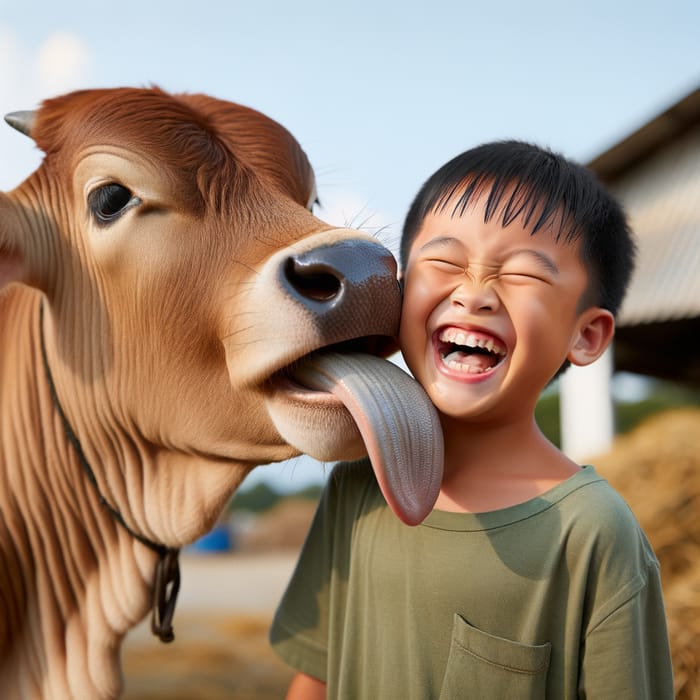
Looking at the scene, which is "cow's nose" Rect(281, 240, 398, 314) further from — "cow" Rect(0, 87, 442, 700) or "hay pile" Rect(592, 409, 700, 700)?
"hay pile" Rect(592, 409, 700, 700)

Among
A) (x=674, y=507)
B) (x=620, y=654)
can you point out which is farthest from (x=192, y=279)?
(x=674, y=507)

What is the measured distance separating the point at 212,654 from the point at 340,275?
4.13 metres

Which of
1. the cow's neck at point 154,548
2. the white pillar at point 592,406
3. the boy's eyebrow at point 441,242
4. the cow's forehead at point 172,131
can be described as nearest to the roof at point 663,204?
the white pillar at point 592,406

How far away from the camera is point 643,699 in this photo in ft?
4.18

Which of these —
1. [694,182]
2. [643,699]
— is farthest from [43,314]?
[694,182]

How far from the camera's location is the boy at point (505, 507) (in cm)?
129

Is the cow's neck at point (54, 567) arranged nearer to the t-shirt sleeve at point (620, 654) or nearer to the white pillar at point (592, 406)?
the t-shirt sleeve at point (620, 654)

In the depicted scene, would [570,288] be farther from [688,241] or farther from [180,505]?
[688,241]

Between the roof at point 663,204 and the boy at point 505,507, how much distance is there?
19.1 feet

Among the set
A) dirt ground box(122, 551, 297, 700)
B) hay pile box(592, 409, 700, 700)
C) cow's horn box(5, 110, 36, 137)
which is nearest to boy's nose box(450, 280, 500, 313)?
cow's horn box(5, 110, 36, 137)

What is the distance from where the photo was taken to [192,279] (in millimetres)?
1687

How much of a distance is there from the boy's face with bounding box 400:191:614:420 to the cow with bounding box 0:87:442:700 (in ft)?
0.57

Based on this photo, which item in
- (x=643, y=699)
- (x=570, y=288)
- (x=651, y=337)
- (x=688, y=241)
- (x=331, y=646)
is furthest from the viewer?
(x=651, y=337)

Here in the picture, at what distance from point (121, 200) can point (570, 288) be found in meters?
0.88
